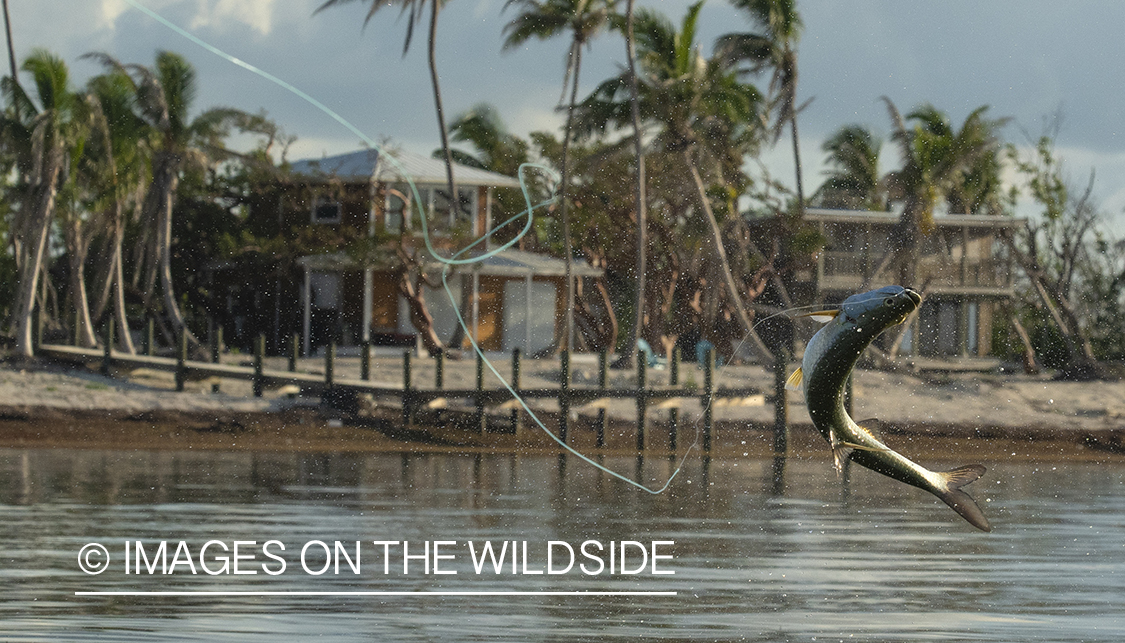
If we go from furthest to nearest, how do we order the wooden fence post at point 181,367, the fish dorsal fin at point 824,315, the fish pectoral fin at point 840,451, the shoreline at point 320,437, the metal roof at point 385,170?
1. the metal roof at point 385,170
2. the wooden fence post at point 181,367
3. the shoreline at point 320,437
4. the fish pectoral fin at point 840,451
5. the fish dorsal fin at point 824,315

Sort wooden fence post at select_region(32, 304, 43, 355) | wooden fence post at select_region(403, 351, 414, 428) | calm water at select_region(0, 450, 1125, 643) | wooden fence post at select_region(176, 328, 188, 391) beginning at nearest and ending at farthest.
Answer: calm water at select_region(0, 450, 1125, 643)
wooden fence post at select_region(403, 351, 414, 428)
wooden fence post at select_region(176, 328, 188, 391)
wooden fence post at select_region(32, 304, 43, 355)

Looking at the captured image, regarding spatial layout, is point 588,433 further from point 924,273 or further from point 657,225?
point 924,273

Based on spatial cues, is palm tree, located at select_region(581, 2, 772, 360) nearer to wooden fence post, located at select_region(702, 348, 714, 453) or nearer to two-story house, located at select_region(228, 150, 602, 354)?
two-story house, located at select_region(228, 150, 602, 354)

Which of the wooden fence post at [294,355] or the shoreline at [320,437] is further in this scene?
the wooden fence post at [294,355]

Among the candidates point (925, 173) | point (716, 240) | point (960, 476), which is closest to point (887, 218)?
point (925, 173)

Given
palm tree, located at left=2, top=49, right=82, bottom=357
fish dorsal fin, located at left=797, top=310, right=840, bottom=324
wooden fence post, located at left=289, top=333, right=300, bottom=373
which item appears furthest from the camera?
palm tree, located at left=2, top=49, right=82, bottom=357

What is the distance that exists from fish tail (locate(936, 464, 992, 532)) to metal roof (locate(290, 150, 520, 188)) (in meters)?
28.3

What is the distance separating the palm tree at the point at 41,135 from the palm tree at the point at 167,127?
205 cm

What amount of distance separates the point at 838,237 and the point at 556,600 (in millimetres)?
29641

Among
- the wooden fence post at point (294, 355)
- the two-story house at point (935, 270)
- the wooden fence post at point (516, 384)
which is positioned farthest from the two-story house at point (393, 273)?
the wooden fence post at point (516, 384)

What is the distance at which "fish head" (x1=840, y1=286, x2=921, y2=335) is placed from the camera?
20.8 feet

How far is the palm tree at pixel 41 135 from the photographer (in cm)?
3344

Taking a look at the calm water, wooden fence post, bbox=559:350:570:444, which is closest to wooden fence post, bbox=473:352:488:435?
wooden fence post, bbox=559:350:570:444

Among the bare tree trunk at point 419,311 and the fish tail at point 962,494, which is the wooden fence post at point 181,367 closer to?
A: the bare tree trunk at point 419,311
